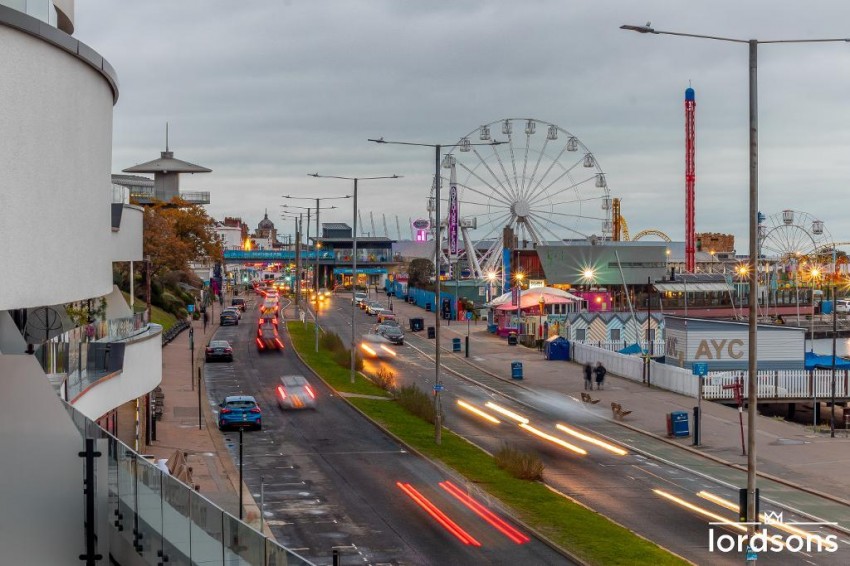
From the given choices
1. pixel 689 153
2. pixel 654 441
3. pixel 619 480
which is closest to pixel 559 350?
pixel 654 441

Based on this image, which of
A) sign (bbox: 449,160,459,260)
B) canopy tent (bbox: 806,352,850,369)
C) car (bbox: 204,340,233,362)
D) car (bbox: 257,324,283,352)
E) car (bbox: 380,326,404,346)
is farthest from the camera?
sign (bbox: 449,160,459,260)

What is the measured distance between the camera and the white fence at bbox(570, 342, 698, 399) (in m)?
58.3

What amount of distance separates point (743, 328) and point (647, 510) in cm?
3420

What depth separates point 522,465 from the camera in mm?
36094

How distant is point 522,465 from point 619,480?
320 cm

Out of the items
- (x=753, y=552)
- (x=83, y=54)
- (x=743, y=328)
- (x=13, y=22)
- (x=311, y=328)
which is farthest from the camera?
(x=311, y=328)

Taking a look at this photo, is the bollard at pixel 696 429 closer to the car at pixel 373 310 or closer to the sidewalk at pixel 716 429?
the sidewalk at pixel 716 429

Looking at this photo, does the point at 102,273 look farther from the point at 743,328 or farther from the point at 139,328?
the point at 743,328

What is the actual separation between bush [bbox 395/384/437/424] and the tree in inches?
3536

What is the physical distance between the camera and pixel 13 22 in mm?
10719

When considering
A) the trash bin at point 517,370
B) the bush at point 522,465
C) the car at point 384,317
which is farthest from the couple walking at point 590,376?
the car at point 384,317

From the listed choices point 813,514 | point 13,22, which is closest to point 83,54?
point 13,22

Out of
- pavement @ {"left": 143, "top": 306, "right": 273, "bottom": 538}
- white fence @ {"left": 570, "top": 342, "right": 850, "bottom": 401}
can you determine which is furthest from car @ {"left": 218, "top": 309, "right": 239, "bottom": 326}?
white fence @ {"left": 570, "top": 342, "right": 850, "bottom": 401}

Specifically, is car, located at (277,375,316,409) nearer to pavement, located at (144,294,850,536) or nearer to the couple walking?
pavement, located at (144,294,850,536)
